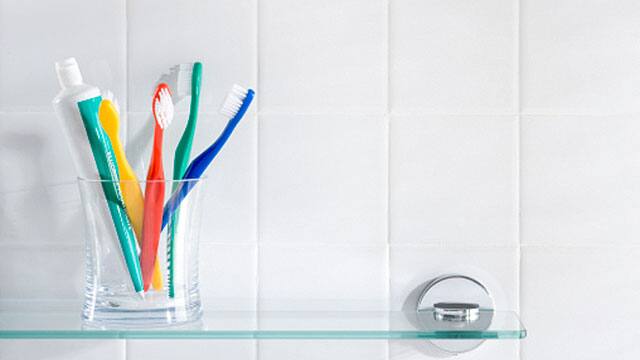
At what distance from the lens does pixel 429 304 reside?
1.00m

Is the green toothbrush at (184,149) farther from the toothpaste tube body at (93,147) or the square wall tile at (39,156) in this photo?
the square wall tile at (39,156)

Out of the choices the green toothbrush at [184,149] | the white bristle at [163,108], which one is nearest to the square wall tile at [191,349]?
the green toothbrush at [184,149]

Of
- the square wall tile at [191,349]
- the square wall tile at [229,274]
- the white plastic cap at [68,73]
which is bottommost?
the square wall tile at [191,349]

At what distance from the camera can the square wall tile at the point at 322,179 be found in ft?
3.27

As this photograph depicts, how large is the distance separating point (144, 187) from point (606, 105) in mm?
472

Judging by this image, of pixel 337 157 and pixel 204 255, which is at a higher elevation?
pixel 337 157

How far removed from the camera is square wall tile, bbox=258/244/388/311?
998 millimetres

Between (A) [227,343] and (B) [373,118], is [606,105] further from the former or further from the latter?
(A) [227,343]

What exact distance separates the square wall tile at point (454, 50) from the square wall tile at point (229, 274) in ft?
0.76

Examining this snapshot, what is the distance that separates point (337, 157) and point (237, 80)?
0.42ft

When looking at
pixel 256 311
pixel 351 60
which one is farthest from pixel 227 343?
pixel 351 60

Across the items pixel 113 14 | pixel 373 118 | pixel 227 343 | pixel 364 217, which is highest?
pixel 113 14

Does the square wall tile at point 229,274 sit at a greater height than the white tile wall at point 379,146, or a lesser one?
lesser

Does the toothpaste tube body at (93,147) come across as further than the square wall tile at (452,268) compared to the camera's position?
No
